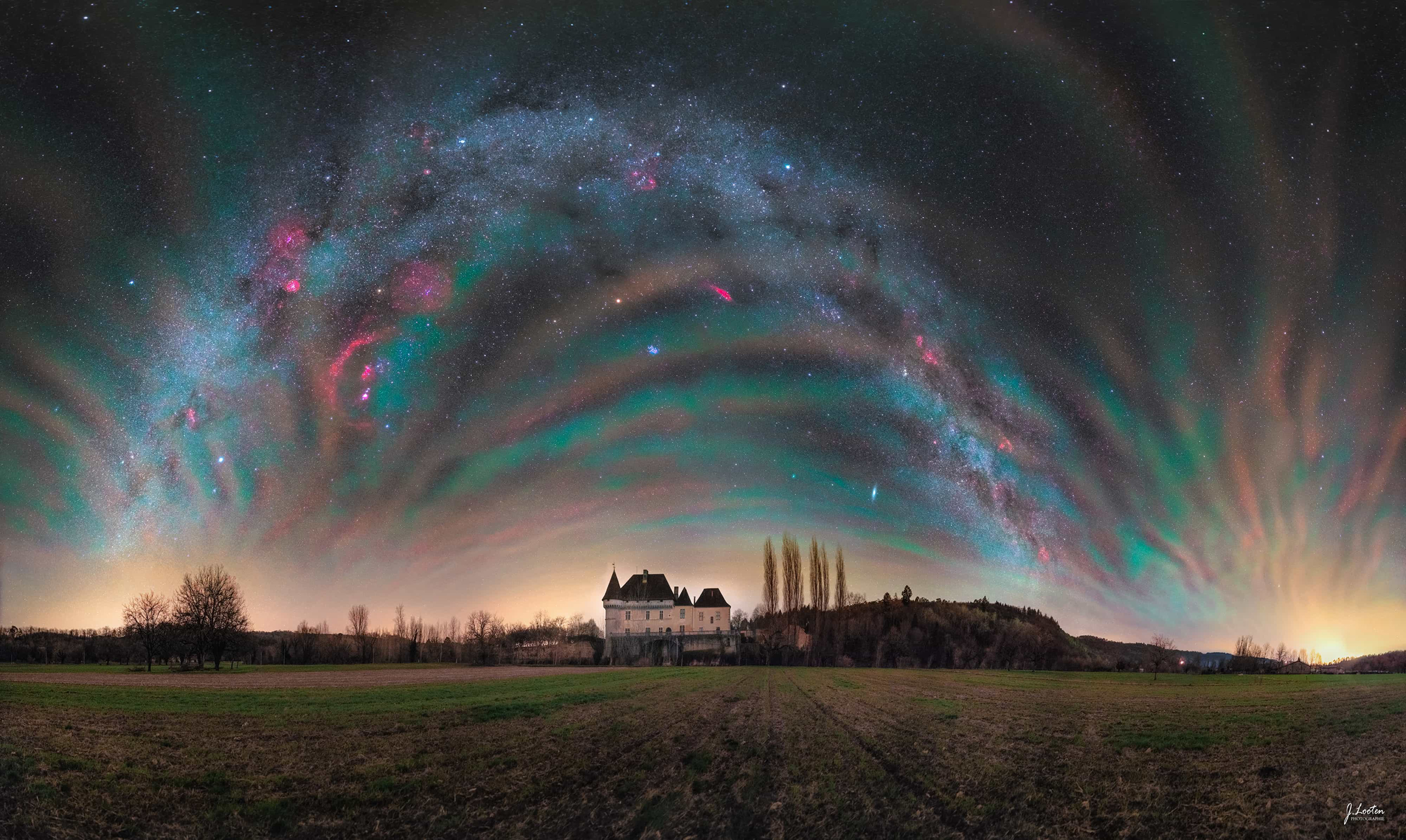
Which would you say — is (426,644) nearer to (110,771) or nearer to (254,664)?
(254,664)

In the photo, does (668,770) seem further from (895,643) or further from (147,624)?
(895,643)

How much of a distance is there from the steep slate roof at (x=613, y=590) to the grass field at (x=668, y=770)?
80.3 m

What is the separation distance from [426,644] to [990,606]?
111 m

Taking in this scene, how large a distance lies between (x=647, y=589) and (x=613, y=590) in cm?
614

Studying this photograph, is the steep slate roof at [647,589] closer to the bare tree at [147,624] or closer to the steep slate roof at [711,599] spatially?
the steep slate roof at [711,599]

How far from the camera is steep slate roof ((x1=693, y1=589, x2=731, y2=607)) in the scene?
117938 mm

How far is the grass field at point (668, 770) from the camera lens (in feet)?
44.2

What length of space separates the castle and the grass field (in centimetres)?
7660

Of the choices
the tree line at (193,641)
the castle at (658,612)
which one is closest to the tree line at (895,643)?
the castle at (658,612)

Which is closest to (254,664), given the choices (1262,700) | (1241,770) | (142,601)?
(142,601)

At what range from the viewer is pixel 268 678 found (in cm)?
4900

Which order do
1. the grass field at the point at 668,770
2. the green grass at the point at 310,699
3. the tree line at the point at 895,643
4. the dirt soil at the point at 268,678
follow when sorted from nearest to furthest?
the grass field at the point at 668,770 < the green grass at the point at 310,699 < the dirt soil at the point at 268,678 < the tree line at the point at 895,643

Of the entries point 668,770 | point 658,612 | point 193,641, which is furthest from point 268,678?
point 658,612

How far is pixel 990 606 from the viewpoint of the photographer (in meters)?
131
